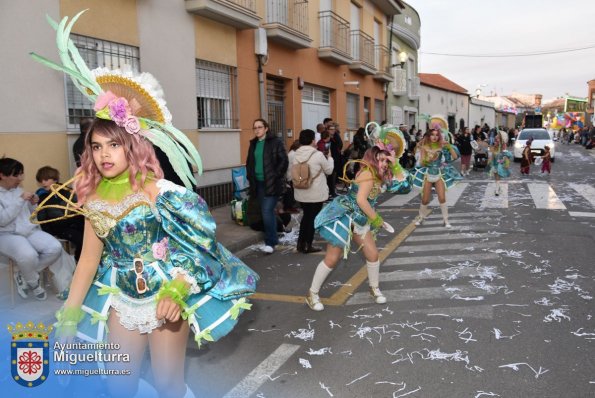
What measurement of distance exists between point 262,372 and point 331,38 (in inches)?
593

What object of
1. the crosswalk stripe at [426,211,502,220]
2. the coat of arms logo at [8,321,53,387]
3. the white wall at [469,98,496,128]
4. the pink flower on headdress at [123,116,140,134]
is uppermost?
the white wall at [469,98,496,128]

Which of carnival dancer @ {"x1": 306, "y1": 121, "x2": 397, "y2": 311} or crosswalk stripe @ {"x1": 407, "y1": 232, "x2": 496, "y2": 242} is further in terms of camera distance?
crosswalk stripe @ {"x1": 407, "y1": 232, "x2": 496, "y2": 242}

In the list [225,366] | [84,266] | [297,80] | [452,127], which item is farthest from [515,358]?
[452,127]

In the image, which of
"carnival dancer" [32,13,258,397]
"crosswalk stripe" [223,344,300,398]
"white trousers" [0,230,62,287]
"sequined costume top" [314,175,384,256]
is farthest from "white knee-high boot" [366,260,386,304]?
"white trousers" [0,230,62,287]

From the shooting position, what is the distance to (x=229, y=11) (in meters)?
10.8

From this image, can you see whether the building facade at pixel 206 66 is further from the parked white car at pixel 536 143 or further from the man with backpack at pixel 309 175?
the parked white car at pixel 536 143

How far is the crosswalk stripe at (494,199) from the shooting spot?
1127 cm

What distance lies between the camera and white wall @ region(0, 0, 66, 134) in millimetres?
6422

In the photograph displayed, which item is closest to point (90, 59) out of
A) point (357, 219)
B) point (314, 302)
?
point (357, 219)

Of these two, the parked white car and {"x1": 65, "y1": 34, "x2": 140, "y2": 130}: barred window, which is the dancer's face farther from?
the parked white car

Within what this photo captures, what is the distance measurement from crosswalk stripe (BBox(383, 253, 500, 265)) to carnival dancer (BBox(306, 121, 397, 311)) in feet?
6.00

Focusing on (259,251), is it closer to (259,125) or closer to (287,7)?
(259,125)

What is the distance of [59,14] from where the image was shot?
7.25 metres

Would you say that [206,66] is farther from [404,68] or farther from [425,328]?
[404,68]
